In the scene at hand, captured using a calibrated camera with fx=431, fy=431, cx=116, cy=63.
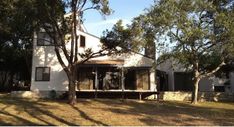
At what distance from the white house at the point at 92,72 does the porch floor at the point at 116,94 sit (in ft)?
1.16

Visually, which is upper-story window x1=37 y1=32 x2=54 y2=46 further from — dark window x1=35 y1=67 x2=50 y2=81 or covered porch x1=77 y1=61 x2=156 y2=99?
covered porch x1=77 y1=61 x2=156 y2=99

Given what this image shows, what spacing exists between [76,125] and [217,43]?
16.0m

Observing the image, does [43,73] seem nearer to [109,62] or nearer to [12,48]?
[109,62]

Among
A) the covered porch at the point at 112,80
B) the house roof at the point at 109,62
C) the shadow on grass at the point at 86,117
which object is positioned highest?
the house roof at the point at 109,62

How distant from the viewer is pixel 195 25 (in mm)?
32531

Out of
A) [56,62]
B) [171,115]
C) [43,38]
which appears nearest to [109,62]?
[56,62]

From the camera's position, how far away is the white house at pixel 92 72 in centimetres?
3634

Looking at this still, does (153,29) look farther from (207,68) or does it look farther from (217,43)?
(207,68)

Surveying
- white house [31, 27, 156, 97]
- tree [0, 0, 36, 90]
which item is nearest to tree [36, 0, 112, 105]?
tree [0, 0, 36, 90]

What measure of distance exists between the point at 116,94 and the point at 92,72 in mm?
2747

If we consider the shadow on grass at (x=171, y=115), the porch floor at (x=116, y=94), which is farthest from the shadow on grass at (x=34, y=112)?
the porch floor at (x=116, y=94)

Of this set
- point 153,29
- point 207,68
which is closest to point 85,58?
point 153,29

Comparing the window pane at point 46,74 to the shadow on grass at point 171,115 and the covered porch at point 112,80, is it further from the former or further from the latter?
the shadow on grass at point 171,115

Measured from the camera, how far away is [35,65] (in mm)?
37125
